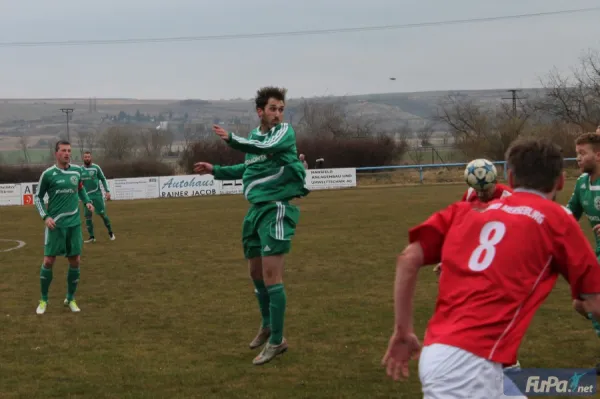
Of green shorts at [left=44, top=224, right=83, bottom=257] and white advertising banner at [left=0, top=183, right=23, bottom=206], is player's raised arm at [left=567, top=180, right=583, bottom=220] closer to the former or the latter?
green shorts at [left=44, top=224, right=83, bottom=257]

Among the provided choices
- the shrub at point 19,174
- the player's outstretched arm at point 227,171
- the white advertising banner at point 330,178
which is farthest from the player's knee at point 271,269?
the shrub at point 19,174

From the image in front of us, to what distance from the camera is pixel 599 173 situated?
6.87m

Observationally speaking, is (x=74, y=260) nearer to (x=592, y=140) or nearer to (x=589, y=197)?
(x=589, y=197)

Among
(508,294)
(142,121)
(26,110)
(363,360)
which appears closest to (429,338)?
(508,294)

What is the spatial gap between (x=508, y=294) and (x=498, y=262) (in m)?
0.14

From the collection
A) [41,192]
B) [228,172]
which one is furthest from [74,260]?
[228,172]

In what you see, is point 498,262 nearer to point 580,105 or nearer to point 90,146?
point 580,105

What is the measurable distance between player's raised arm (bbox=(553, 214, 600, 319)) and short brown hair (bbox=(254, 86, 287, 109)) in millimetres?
4386

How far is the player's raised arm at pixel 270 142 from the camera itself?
259 inches

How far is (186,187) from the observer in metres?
40.1

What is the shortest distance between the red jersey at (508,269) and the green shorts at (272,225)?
12.8ft

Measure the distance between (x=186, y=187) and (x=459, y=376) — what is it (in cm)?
3764

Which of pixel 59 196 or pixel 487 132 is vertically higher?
pixel 487 132

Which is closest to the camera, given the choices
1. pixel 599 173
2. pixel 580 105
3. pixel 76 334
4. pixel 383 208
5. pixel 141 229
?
pixel 599 173
